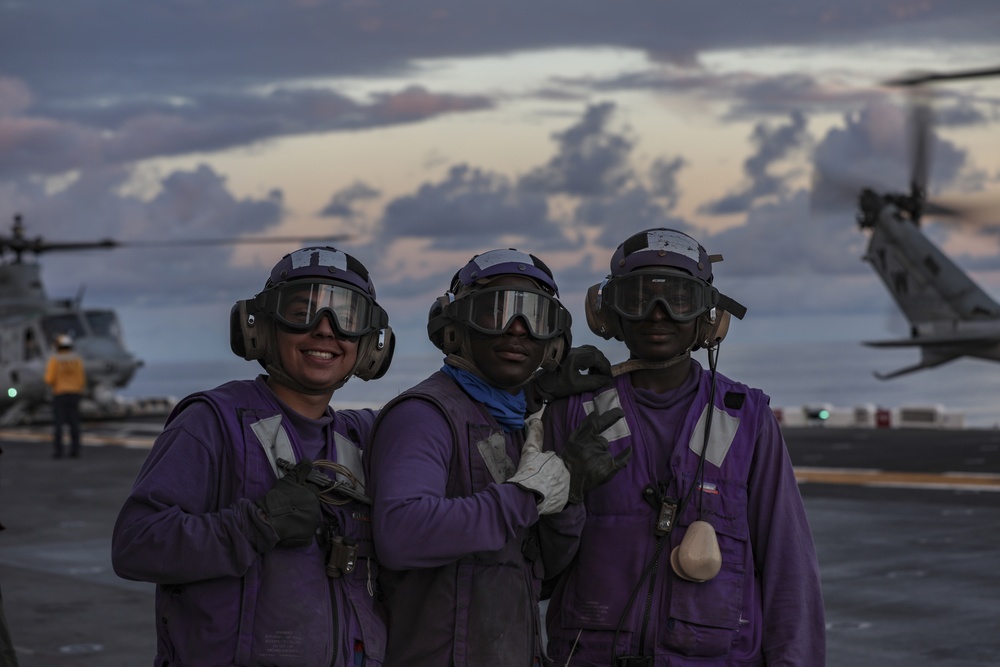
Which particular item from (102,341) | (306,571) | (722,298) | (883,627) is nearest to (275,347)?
(306,571)

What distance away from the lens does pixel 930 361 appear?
2681 centimetres

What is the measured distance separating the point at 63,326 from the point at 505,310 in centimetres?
2716

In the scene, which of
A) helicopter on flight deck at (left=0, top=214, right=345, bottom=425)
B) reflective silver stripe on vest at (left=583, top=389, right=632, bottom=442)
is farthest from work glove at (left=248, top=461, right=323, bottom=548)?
helicopter on flight deck at (left=0, top=214, right=345, bottom=425)

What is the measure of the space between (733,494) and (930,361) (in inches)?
982

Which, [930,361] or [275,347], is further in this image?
[930,361]

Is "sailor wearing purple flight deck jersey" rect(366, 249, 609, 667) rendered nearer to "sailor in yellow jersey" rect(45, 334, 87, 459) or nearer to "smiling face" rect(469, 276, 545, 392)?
"smiling face" rect(469, 276, 545, 392)

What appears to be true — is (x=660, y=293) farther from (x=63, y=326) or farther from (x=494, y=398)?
(x=63, y=326)

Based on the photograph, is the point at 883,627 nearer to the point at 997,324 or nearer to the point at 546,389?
the point at 546,389

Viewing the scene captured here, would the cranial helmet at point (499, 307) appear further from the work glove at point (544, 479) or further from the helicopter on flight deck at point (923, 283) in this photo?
the helicopter on flight deck at point (923, 283)

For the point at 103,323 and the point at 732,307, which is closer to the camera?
the point at 732,307

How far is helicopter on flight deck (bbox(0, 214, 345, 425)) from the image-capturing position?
2830 centimetres

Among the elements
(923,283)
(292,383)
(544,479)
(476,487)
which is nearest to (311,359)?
(292,383)

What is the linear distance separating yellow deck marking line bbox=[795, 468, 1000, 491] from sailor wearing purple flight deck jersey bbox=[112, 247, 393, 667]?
12.4 metres

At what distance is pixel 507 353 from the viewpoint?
345 centimetres
